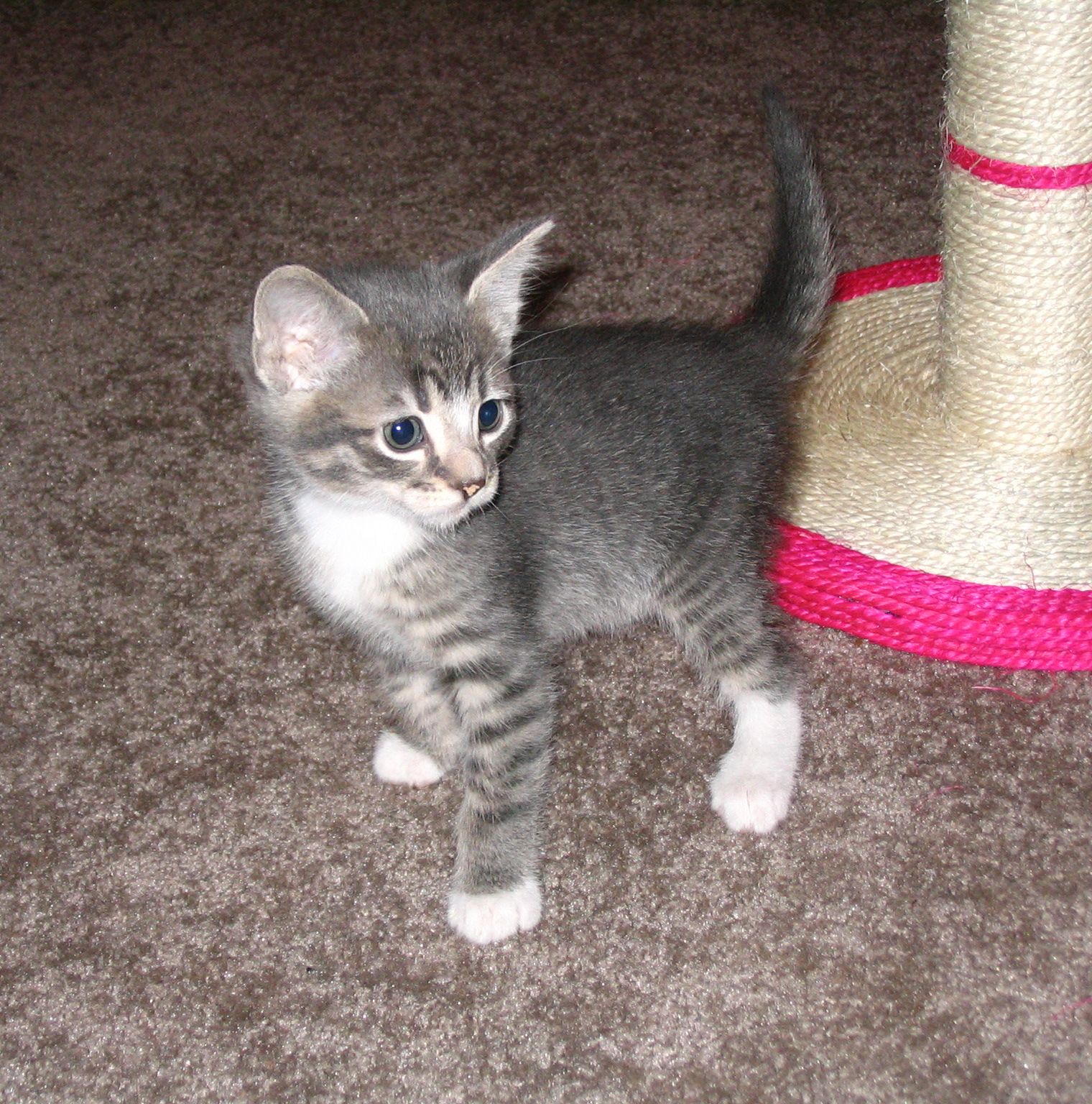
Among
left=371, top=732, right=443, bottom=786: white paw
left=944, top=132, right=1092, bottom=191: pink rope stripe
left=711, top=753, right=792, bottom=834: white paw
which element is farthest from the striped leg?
left=944, top=132, right=1092, bottom=191: pink rope stripe

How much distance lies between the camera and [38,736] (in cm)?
137

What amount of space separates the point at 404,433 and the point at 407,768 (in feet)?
1.35

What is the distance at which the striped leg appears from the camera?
1.26 metres

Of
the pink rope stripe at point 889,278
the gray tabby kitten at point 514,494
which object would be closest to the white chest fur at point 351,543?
the gray tabby kitten at point 514,494

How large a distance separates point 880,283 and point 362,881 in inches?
47.5

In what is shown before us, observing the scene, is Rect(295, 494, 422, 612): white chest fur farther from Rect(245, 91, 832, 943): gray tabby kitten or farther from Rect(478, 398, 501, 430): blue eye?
Rect(478, 398, 501, 430): blue eye

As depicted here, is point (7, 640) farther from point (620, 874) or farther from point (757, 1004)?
point (757, 1004)

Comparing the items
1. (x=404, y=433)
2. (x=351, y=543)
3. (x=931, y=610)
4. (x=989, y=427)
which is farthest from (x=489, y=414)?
(x=989, y=427)

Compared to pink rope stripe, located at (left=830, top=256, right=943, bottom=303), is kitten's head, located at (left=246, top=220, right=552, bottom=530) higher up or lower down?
higher up

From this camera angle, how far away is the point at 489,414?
1189 millimetres

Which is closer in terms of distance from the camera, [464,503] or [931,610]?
[464,503]

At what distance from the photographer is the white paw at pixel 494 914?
46.1 inches

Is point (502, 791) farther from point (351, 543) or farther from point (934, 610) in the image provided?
point (934, 610)

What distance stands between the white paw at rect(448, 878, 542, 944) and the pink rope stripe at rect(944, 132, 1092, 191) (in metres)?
0.97
